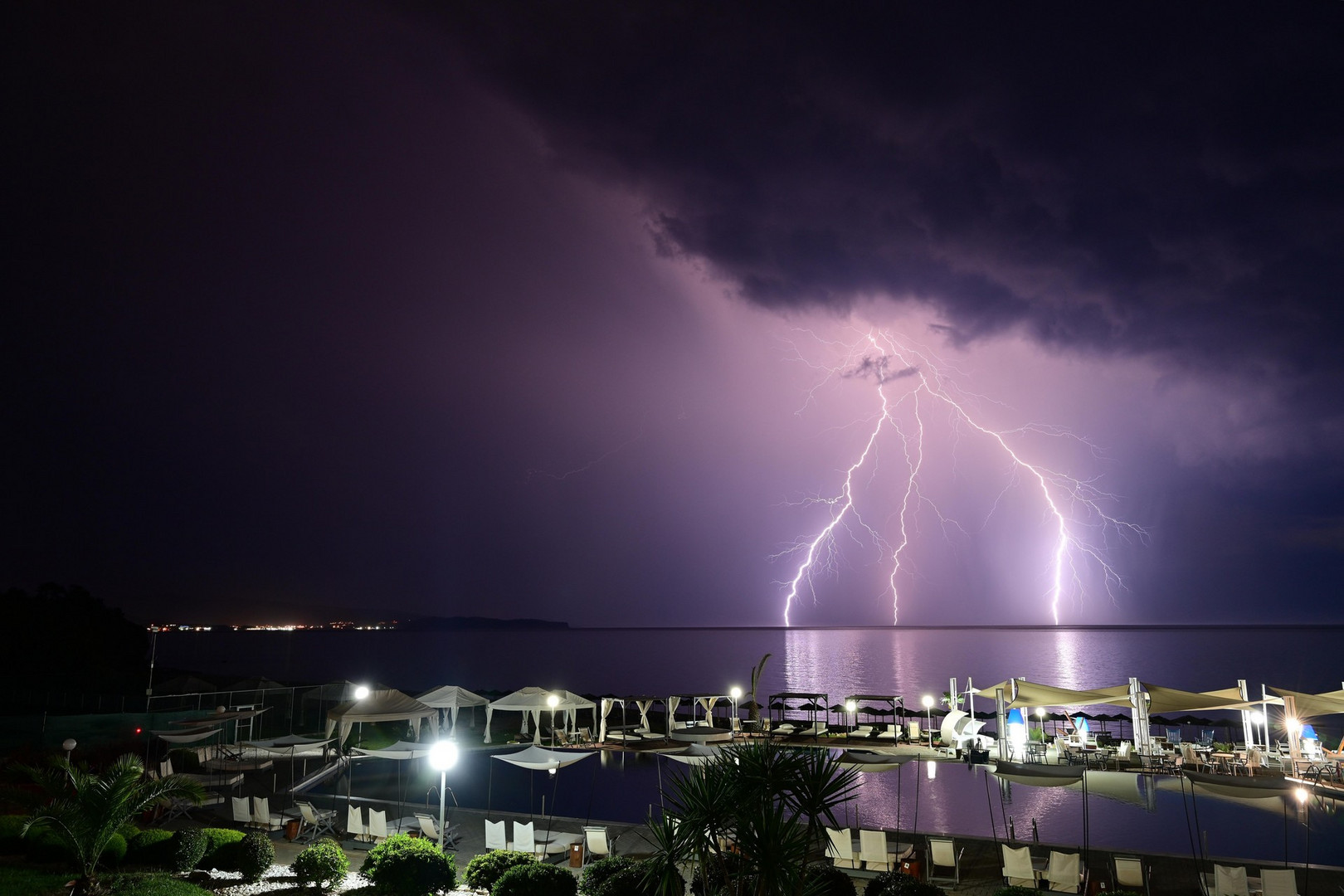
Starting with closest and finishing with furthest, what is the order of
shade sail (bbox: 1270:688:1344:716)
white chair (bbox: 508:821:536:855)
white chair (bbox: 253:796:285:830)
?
white chair (bbox: 508:821:536:855) < white chair (bbox: 253:796:285:830) < shade sail (bbox: 1270:688:1344:716)

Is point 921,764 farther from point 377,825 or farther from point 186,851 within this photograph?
point 186,851

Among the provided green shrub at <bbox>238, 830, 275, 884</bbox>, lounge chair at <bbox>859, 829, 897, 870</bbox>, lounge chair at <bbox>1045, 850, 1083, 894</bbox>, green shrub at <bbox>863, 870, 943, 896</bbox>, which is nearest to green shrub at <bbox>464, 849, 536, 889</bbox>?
green shrub at <bbox>238, 830, 275, 884</bbox>

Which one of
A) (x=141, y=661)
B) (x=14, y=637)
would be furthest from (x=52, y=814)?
(x=141, y=661)

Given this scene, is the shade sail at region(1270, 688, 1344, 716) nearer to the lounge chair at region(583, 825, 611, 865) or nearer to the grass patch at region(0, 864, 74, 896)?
the lounge chair at region(583, 825, 611, 865)

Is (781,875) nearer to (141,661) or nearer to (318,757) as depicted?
(318,757)

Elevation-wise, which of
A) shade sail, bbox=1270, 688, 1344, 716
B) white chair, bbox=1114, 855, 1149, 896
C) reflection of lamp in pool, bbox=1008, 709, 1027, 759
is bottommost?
white chair, bbox=1114, 855, 1149, 896

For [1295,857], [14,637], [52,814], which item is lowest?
[1295,857]

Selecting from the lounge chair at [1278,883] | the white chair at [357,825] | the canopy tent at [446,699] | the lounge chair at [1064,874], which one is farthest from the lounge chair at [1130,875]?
the canopy tent at [446,699]

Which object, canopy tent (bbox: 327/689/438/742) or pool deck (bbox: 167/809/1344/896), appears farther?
canopy tent (bbox: 327/689/438/742)
